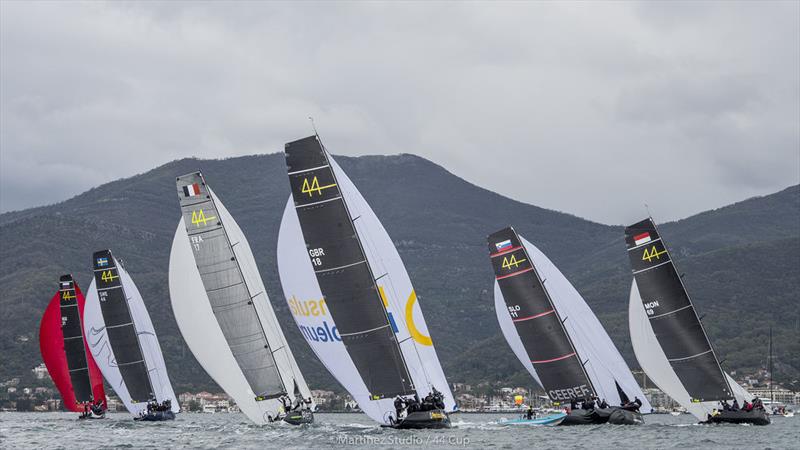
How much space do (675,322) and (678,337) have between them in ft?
1.83

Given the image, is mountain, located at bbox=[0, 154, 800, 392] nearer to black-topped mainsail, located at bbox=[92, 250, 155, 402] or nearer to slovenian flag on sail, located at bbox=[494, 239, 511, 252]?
black-topped mainsail, located at bbox=[92, 250, 155, 402]

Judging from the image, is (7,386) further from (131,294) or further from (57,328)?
(131,294)

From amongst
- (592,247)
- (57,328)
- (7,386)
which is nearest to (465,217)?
(592,247)

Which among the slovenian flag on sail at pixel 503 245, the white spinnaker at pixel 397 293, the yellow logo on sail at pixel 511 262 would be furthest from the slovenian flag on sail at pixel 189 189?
the yellow logo on sail at pixel 511 262

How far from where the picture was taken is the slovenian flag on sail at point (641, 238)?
43284 mm

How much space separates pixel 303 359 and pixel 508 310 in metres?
75.7

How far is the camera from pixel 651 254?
43.2m

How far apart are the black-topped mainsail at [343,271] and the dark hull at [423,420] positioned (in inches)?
35.2

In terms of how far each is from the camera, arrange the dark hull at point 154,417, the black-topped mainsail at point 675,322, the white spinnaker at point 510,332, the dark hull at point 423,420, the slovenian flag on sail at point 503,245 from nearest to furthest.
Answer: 1. the dark hull at point 423,420
2. the black-topped mainsail at point 675,322
3. the slovenian flag on sail at point 503,245
4. the white spinnaker at point 510,332
5. the dark hull at point 154,417

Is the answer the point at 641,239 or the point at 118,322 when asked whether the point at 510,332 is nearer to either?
the point at 641,239

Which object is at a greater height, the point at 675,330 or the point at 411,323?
the point at 411,323

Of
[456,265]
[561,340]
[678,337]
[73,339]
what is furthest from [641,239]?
[456,265]

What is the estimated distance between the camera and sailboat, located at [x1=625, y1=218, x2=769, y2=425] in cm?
4228

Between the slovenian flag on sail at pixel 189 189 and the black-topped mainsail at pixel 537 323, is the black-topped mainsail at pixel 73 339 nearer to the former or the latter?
the slovenian flag on sail at pixel 189 189
